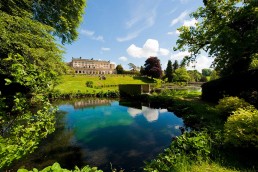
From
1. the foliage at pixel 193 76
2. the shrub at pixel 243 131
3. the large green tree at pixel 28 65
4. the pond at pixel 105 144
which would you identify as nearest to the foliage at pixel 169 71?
the foliage at pixel 193 76

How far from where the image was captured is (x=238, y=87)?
13242 millimetres

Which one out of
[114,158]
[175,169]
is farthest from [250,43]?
[114,158]

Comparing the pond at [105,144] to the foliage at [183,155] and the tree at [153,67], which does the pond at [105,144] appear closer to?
the foliage at [183,155]

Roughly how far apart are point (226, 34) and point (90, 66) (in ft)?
359

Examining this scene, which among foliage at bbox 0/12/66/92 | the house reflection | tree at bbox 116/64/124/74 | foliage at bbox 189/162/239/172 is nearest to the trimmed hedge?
the house reflection

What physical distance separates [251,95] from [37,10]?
19533 mm

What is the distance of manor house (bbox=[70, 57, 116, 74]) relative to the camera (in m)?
107

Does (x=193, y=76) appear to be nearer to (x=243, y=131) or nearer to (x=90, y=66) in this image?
(x=90, y=66)

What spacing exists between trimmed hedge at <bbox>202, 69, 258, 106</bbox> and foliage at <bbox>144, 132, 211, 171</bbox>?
737cm

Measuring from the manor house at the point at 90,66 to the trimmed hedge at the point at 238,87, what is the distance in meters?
99.2

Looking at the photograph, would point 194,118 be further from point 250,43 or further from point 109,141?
point 250,43

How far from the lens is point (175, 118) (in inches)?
523

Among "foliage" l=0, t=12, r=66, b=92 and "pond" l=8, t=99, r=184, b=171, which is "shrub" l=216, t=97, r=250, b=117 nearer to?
"pond" l=8, t=99, r=184, b=171

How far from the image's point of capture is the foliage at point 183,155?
4.75m
